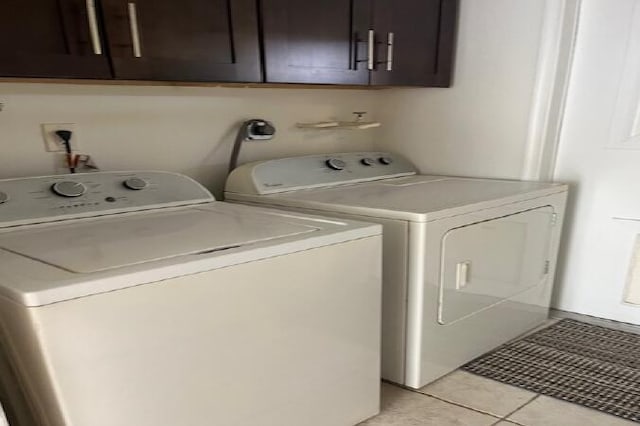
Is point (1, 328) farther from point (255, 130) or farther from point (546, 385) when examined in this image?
point (546, 385)

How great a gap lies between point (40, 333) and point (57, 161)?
3.15 feet

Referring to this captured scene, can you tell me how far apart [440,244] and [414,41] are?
1053 millimetres

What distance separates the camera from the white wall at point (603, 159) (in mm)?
2117

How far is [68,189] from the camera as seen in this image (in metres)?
1.55

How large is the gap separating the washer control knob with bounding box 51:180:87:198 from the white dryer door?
123 cm

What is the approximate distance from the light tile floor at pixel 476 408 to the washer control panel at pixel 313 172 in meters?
0.90

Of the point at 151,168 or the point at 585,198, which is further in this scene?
the point at 585,198

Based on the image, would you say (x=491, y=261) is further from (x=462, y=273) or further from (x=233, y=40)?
(x=233, y=40)

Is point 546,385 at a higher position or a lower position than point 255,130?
lower

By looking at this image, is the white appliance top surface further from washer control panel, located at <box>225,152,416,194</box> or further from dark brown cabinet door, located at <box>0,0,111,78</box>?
dark brown cabinet door, located at <box>0,0,111,78</box>

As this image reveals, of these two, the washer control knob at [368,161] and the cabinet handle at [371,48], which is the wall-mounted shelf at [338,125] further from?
the cabinet handle at [371,48]

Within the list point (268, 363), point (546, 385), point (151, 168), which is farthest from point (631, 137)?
point (151, 168)

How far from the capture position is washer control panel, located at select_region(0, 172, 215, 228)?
4.73 feet

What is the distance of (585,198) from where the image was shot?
2295mm
